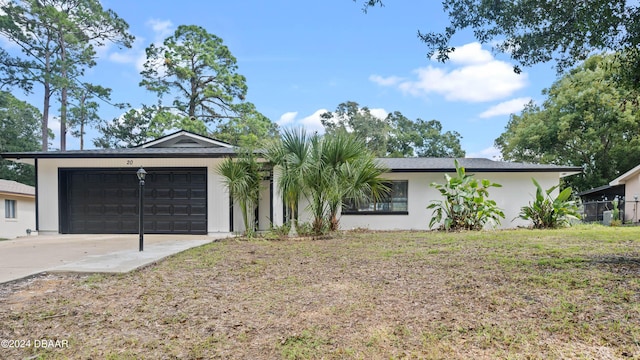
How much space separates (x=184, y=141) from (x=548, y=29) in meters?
12.8

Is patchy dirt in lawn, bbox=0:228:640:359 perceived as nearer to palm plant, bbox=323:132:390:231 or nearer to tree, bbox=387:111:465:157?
palm plant, bbox=323:132:390:231

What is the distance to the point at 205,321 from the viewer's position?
3.54 meters

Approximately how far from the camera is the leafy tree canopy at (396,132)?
3400cm

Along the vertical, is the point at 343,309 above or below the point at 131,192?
below

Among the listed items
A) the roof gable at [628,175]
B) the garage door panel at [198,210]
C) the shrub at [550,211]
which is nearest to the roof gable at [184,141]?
the garage door panel at [198,210]

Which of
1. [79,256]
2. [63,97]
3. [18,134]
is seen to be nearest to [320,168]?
[79,256]

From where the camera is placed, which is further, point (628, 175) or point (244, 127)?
point (244, 127)

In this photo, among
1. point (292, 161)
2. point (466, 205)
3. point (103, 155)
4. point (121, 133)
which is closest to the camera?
point (292, 161)

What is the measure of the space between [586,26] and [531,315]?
396cm

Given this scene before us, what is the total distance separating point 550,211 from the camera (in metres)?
11.5

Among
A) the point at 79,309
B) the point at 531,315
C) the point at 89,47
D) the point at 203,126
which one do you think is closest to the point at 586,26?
the point at 531,315

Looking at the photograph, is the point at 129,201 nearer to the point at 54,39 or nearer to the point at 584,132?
the point at 54,39

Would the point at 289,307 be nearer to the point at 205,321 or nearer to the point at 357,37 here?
the point at 205,321

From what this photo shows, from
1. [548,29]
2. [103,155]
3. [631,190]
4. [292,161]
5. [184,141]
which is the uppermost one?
[548,29]
